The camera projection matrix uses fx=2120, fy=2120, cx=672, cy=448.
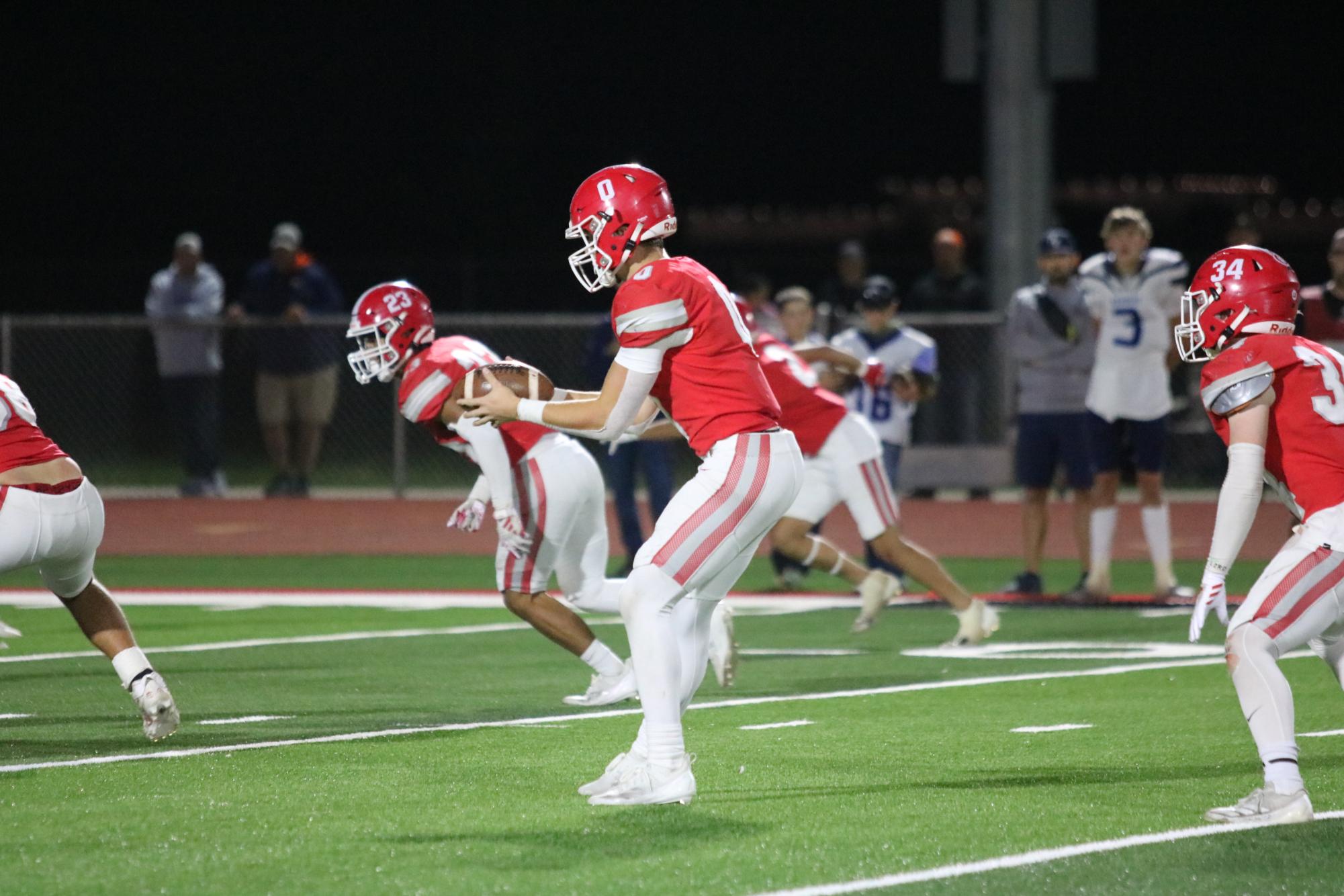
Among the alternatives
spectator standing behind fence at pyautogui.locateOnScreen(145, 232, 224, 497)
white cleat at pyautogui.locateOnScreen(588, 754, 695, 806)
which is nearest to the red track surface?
spectator standing behind fence at pyautogui.locateOnScreen(145, 232, 224, 497)

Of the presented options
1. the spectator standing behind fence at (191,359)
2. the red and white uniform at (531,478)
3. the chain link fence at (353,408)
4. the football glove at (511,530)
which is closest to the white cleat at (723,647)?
the red and white uniform at (531,478)

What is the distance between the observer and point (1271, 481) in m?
5.99

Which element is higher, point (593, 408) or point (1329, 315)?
point (593, 408)

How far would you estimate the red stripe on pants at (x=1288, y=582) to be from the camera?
5.66 meters

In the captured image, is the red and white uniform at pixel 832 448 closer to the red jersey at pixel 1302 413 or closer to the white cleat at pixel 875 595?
the white cleat at pixel 875 595

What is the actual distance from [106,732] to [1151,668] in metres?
4.26

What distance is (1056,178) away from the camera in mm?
33125

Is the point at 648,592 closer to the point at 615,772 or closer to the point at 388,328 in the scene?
the point at 615,772

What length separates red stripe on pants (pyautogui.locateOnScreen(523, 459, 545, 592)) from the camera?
8.03 m

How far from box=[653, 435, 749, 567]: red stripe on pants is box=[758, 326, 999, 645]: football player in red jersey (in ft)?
12.2

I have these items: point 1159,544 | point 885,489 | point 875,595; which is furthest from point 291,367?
point 875,595

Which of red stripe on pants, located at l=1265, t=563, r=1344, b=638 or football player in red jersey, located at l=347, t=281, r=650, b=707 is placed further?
football player in red jersey, located at l=347, t=281, r=650, b=707

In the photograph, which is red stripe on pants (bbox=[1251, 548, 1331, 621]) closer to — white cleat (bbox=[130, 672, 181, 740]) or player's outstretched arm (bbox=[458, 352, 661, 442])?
player's outstretched arm (bbox=[458, 352, 661, 442])

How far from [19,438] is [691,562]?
2460mm
